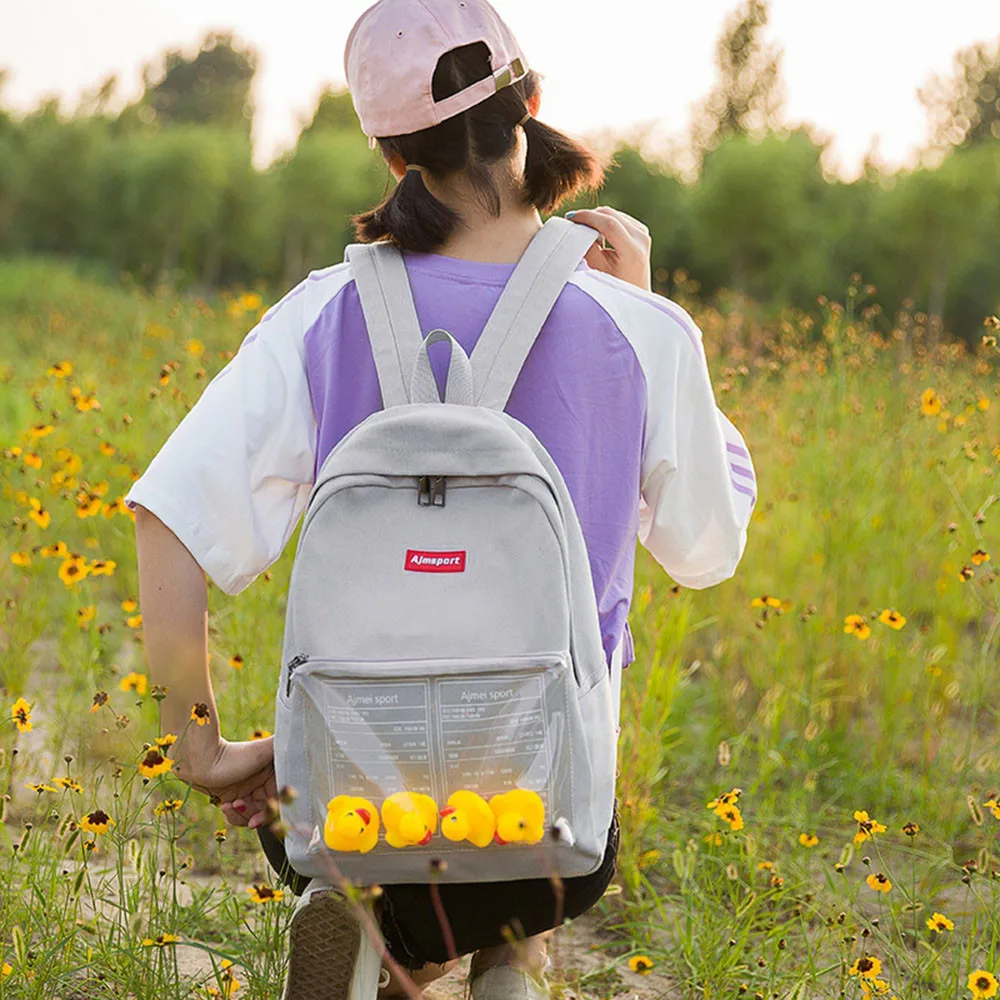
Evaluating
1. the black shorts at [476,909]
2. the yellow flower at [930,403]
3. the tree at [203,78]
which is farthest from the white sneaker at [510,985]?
the tree at [203,78]

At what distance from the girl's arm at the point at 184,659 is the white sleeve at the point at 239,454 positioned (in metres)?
0.03

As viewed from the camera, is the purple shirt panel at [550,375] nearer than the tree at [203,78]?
Yes

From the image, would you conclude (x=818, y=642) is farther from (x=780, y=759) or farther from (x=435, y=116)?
(x=435, y=116)

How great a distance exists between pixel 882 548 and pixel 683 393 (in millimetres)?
2362

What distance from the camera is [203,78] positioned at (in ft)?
181

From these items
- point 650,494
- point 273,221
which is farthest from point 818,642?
point 273,221

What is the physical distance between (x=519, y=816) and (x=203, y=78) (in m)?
58.9

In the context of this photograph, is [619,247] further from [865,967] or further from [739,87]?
[739,87]

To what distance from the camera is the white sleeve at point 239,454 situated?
153 centimetres

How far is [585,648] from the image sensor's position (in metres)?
1.42

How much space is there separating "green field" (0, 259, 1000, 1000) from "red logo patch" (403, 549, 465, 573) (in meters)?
0.62

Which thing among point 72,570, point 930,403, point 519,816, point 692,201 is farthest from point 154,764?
point 692,201

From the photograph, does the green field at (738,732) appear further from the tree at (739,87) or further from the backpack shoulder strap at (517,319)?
the tree at (739,87)

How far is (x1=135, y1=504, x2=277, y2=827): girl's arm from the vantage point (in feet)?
5.06
